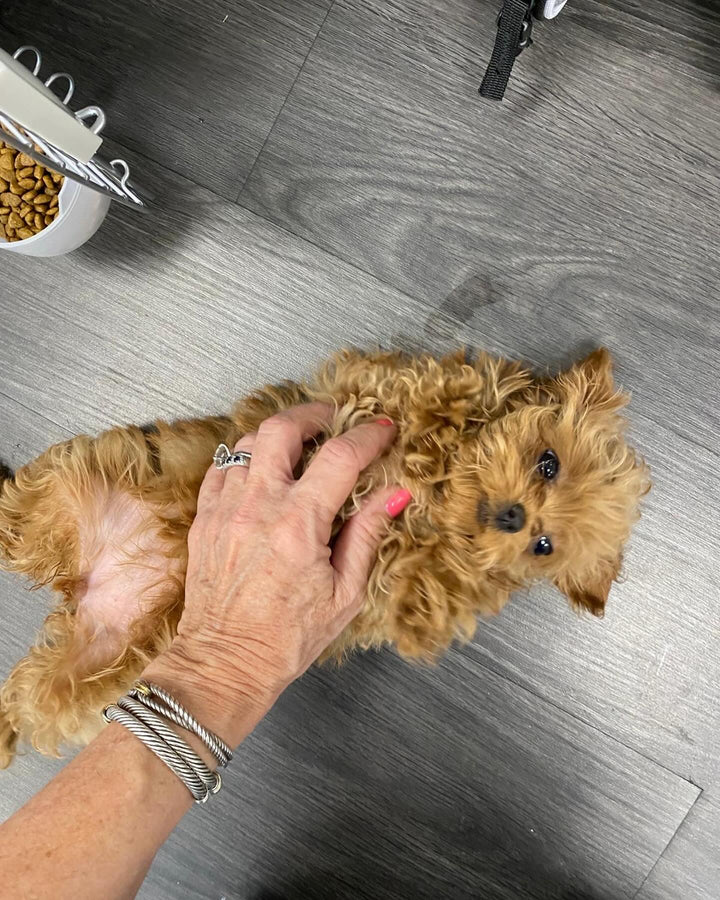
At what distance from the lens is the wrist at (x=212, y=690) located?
1081 millimetres

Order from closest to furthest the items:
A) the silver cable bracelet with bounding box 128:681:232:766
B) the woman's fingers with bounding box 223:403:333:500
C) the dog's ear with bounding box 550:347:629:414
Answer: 1. the silver cable bracelet with bounding box 128:681:232:766
2. the woman's fingers with bounding box 223:403:333:500
3. the dog's ear with bounding box 550:347:629:414

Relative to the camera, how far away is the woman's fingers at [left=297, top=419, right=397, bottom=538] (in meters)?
1.10

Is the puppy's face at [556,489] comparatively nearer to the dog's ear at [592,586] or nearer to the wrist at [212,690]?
the dog's ear at [592,586]

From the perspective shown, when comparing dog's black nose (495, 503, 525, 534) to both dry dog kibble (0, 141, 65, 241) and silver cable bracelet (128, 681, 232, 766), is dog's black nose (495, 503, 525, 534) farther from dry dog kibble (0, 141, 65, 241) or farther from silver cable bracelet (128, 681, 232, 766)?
dry dog kibble (0, 141, 65, 241)

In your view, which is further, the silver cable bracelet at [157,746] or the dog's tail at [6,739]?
the dog's tail at [6,739]

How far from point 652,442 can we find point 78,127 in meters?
1.32

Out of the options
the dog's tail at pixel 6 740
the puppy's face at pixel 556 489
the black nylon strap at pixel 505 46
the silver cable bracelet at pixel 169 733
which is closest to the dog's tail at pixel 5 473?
the dog's tail at pixel 6 740

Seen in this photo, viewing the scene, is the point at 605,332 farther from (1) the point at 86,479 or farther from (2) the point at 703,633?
(1) the point at 86,479

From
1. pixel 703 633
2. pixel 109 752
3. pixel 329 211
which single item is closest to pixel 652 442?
pixel 703 633

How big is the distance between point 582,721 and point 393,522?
759 mm

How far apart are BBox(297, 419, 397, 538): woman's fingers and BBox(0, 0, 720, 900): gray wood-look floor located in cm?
49

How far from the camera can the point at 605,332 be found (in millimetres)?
1499

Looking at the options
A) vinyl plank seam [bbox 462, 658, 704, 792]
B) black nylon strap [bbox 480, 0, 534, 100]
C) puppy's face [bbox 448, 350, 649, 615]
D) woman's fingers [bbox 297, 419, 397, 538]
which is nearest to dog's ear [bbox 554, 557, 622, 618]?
puppy's face [bbox 448, 350, 649, 615]

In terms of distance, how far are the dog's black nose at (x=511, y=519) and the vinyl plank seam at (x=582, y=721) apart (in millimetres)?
601
